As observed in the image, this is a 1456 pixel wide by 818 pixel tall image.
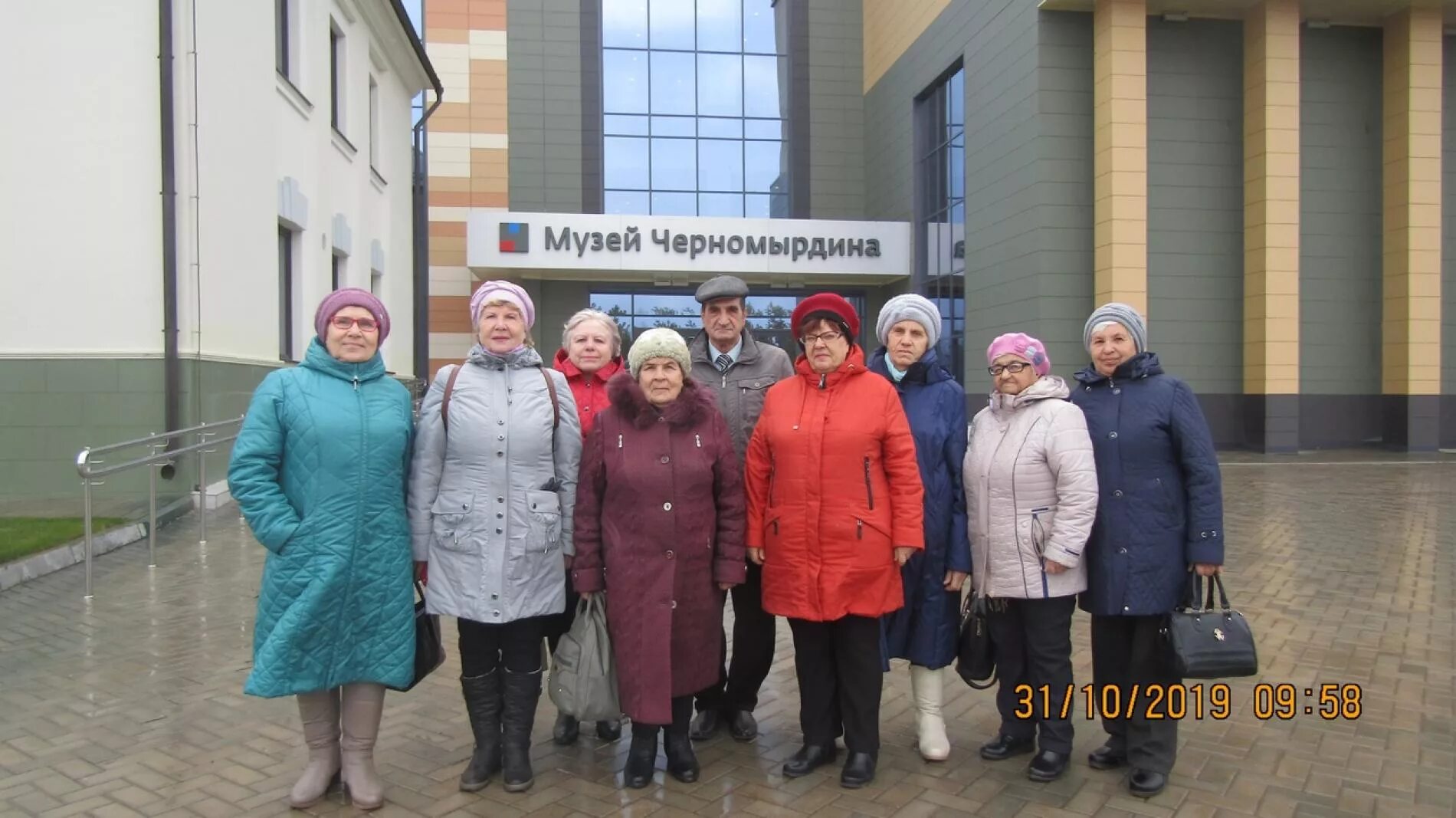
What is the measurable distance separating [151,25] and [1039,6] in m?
14.0

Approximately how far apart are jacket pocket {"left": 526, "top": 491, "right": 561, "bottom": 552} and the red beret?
1.18 m

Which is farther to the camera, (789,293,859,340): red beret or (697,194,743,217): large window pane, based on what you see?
(697,194,743,217): large window pane

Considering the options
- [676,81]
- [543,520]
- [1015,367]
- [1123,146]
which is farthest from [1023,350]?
[676,81]

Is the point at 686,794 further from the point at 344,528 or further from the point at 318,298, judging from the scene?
the point at 318,298

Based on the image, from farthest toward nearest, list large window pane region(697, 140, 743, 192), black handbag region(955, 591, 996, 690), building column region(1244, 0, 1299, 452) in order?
1. large window pane region(697, 140, 743, 192)
2. building column region(1244, 0, 1299, 452)
3. black handbag region(955, 591, 996, 690)

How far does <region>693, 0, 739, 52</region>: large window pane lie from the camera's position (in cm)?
2667

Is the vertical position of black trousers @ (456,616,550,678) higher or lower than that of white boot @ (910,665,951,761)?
higher

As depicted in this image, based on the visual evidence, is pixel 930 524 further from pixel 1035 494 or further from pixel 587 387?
pixel 587 387

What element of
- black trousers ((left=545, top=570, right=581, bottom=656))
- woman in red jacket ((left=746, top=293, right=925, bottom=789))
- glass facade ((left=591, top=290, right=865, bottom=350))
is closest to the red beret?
woman in red jacket ((left=746, top=293, right=925, bottom=789))

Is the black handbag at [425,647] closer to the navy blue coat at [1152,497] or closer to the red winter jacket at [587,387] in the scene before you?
the red winter jacket at [587,387]

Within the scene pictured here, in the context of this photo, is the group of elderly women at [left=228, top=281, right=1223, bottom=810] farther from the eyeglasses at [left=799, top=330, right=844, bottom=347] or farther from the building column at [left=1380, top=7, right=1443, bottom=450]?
the building column at [left=1380, top=7, right=1443, bottom=450]

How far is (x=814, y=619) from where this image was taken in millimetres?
3617

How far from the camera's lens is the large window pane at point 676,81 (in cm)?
2656
